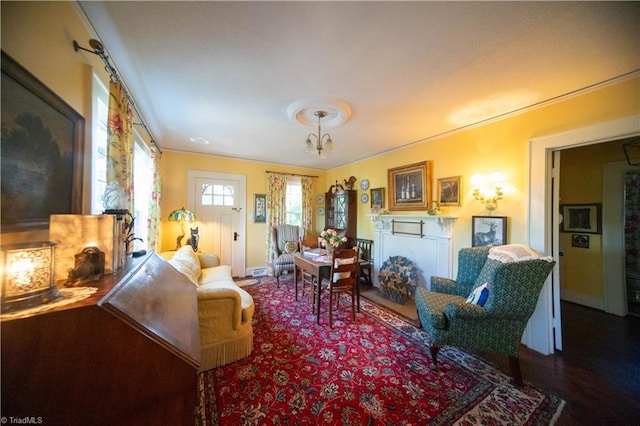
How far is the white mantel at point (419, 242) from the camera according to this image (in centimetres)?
305

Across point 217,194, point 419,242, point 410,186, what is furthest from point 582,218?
point 217,194

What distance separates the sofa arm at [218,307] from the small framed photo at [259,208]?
9.51ft

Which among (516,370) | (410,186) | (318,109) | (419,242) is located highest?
(318,109)

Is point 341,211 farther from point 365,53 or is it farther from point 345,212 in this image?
point 365,53

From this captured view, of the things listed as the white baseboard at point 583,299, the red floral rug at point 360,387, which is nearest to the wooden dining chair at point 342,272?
the red floral rug at point 360,387

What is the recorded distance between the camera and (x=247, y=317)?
2049 millimetres

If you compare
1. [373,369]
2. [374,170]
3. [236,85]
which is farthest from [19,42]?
[374,170]

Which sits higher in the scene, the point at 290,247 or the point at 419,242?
the point at 419,242

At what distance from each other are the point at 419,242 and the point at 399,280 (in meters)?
0.68

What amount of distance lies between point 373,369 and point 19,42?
283 centimetres

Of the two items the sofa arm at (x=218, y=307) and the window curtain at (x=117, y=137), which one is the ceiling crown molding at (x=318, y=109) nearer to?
the window curtain at (x=117, y=137)

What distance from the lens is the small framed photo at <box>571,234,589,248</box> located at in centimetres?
313

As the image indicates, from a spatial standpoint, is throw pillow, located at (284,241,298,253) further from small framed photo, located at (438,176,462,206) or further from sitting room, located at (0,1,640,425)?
small framed photo, located at (438,176,462,206)

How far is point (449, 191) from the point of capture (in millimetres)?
3025
